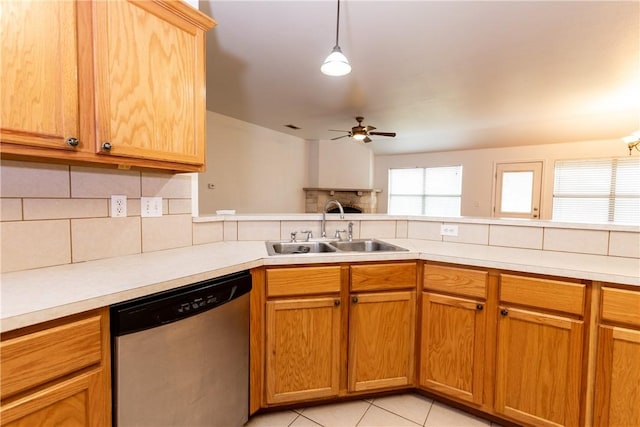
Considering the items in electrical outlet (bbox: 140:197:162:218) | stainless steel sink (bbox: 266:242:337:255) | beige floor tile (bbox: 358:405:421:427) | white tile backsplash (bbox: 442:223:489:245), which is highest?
electrical outlet (bbox: 140:197:162:218)

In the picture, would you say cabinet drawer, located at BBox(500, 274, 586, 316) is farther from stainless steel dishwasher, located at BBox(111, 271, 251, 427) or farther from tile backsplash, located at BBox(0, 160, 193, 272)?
tile backsplash, located at BBox(0, 160, 193, 272)

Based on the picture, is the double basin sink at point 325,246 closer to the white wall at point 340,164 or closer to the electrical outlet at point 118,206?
the electrical outlet at point 118,206

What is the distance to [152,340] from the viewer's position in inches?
42.1

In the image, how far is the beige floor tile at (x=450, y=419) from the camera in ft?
5.32

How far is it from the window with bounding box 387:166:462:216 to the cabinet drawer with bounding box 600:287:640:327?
19.0ft

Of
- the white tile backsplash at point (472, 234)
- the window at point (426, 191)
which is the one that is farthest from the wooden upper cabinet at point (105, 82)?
the window at point (426, 191)

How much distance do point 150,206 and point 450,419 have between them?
2.02m

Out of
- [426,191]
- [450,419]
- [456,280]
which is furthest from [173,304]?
[426,191]

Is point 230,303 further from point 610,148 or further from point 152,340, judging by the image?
point 610,148

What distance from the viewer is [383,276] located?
170 cm

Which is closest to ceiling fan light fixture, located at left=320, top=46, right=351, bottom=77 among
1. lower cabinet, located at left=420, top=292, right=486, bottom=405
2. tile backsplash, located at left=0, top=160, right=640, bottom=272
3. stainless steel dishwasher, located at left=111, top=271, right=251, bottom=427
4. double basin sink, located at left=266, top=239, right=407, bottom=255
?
tile backsplash, located at left=0, top=160, right=640, bottom=272

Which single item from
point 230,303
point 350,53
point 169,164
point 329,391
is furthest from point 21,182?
point 350,53

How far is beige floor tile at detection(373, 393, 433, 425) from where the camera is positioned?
168 centimetres

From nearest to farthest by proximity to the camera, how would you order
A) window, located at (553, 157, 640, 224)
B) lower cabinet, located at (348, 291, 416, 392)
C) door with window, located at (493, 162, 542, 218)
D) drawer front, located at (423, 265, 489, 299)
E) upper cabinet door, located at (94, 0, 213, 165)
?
upper cabinet door, located at (94, 0, 213, 165)
drawer front, located at (423, 265, 489, 299)
lower cabinet, located at (348, 291, 416, 392)
window, located at (553, 157, 640, 224)
door with window, located at (493, 162, 542, 218)
